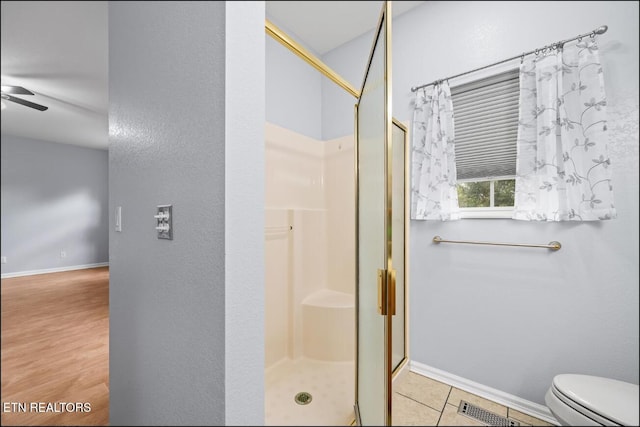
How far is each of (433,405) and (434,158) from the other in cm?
139

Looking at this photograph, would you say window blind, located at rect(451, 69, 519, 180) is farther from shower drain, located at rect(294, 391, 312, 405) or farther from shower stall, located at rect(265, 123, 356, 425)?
shower drain, located at rect(294, 391, 312, 405)

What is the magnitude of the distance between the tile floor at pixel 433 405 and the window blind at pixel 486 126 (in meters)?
1.25

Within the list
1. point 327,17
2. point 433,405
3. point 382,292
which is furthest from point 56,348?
point 327,17

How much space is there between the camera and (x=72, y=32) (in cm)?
66

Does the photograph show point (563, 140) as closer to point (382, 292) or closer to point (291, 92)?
point (382, 292)

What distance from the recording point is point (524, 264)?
1.38 m

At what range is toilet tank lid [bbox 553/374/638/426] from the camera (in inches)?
34.4

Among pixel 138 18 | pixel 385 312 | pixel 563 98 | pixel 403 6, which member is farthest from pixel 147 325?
pixel 403 6

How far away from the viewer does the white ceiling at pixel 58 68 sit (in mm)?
558

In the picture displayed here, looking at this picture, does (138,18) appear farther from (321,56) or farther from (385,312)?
(321,56)

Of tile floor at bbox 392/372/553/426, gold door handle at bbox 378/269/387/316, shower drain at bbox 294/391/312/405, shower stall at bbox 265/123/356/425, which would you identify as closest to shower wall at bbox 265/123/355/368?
shower stall at bbox 265/123/356/425

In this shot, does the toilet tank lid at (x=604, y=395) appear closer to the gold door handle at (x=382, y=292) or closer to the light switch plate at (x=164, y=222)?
the gold door handle at (x=382, y=292)

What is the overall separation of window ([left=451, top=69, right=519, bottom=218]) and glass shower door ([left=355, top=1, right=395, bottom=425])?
67 cm

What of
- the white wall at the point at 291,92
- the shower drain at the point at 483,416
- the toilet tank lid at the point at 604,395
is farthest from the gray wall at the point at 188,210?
the shower drain at the point at 483,416
